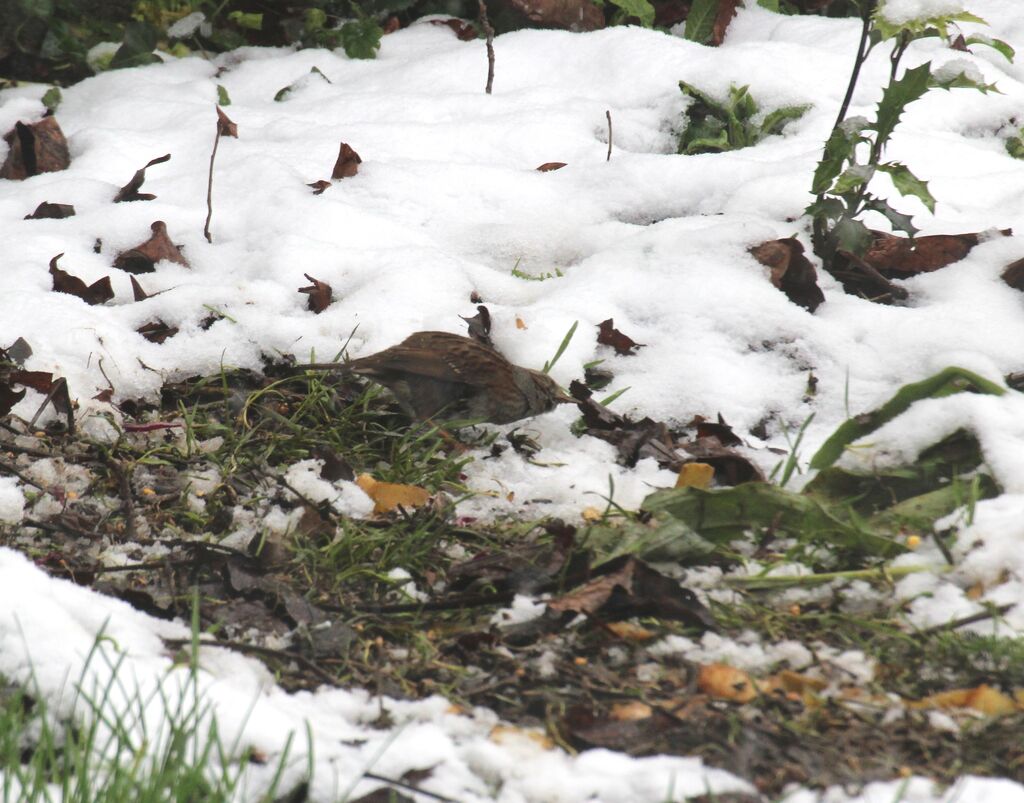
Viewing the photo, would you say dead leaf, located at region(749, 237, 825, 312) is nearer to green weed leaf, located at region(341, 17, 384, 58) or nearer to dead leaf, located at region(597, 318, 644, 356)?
dead leaf, located at region(597, 318, 644, 356)

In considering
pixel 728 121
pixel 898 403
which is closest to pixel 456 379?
pixel 898 403

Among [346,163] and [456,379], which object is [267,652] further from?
[346,163]

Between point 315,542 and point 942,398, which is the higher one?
point 942,398

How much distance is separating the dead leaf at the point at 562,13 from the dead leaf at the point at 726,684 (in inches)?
130

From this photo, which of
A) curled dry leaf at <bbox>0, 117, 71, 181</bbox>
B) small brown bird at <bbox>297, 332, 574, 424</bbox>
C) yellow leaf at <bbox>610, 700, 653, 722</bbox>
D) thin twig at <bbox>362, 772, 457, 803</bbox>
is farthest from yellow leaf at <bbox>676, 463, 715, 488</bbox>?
curled dry leaf at <bbox>0, 117, 71, 181</bbox>

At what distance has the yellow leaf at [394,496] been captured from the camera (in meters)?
2.12

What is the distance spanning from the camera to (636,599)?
173cm

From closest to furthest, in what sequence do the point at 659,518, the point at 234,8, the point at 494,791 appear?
the point at 494,791, the point at 659,518, the point at 234,8

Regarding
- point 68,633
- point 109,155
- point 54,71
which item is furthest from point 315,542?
point 54,71

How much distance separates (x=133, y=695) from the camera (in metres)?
1.38

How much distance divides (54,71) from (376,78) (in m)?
1.34

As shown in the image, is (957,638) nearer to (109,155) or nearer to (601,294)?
(601,294)

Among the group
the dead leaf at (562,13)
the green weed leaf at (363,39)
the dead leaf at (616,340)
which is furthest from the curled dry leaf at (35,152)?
the dead leaf at (616,340)

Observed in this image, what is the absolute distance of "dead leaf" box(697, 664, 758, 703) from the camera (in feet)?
5.02
